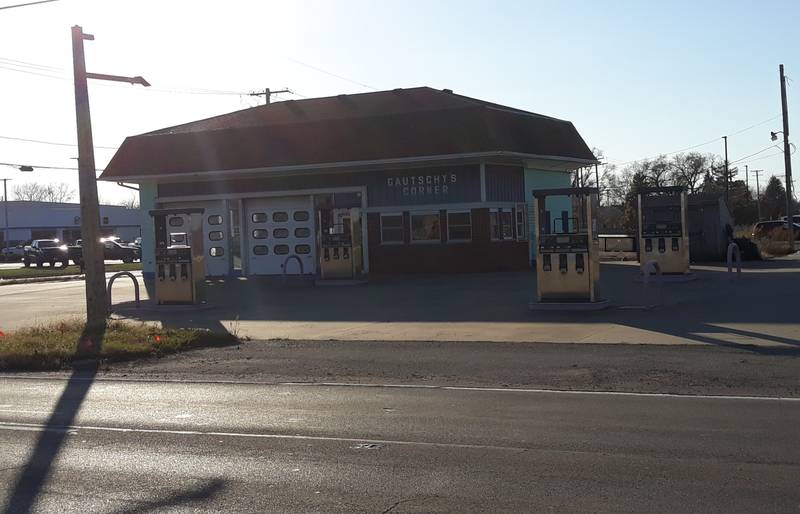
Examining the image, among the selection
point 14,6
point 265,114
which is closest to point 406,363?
point 14,6

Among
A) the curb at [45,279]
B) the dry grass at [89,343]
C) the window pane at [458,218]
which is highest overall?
the window pane at [458,218]

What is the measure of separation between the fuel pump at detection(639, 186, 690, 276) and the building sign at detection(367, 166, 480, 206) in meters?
6.42

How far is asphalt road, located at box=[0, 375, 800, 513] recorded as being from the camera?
20.7ft

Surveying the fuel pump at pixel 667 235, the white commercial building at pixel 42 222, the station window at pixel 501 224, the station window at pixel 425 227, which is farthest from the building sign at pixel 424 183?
the white commercial building at pixel 42 222

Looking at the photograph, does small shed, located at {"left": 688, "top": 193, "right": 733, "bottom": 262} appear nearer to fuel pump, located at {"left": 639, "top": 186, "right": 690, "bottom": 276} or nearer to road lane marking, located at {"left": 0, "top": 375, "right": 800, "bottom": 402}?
fuel pump, located at {"left": 639, "top": 186, "right": 690, "bottom": 276}

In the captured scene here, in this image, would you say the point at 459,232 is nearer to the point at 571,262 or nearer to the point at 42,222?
the point at 571,262

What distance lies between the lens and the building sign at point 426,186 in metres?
29.4

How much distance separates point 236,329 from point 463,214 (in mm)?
13219

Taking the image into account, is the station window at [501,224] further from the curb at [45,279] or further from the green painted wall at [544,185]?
the curb at [45,279]

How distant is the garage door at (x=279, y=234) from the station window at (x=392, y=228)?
9.12ft

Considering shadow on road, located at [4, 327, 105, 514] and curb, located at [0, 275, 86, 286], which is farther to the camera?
curb, located at [0, 275, 86, 286]

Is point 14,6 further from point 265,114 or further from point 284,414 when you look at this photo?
point 265,114

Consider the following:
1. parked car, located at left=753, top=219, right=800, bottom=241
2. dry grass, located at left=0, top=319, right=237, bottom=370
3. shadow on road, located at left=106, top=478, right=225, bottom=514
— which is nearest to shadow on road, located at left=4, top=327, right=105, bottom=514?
dry grass, located at left=0, top=319, right=237, bottom=370

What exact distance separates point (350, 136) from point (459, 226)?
4.97 metres
